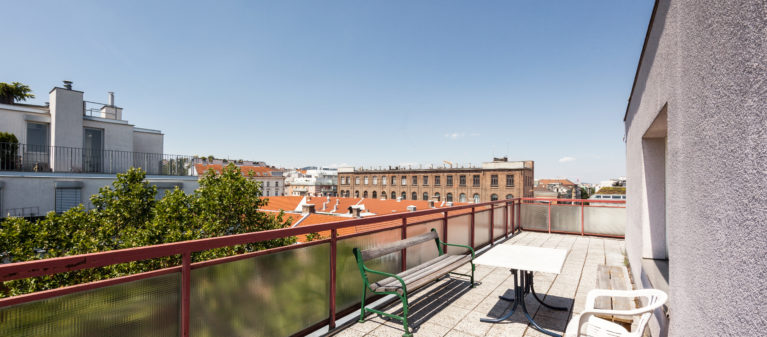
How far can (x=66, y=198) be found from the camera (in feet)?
54.6

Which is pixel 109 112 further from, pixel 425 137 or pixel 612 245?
pixel 425 137

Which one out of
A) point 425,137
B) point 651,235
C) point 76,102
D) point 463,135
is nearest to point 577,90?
point 651,235

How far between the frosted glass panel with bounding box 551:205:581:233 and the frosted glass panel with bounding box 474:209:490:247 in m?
3.50

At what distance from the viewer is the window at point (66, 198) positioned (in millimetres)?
16344

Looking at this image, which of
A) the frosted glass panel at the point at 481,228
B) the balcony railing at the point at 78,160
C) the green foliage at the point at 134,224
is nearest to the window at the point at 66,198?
the balcony railing at the point at 78,160

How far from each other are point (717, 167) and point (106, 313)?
3.50 metres

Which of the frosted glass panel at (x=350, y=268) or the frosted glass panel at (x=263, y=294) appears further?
the frosted glass panel at (x=350, y=268)

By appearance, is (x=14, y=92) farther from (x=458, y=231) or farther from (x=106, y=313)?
(x=458, y=231)

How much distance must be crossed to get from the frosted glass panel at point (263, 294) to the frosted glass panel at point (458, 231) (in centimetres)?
319

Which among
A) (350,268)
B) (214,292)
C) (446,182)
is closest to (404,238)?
(350,268)

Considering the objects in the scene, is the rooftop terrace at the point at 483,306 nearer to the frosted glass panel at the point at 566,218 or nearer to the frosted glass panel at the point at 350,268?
the frosted glass panel at the point at 350,268

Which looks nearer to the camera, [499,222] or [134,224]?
[499,222]

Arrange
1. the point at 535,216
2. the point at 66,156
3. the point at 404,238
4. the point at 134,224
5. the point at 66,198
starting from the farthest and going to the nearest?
the point at 66,156, the point at 66,198, the point at 134,224, the point at 535,216, the point at 404,238

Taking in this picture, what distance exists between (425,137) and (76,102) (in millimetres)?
77519
